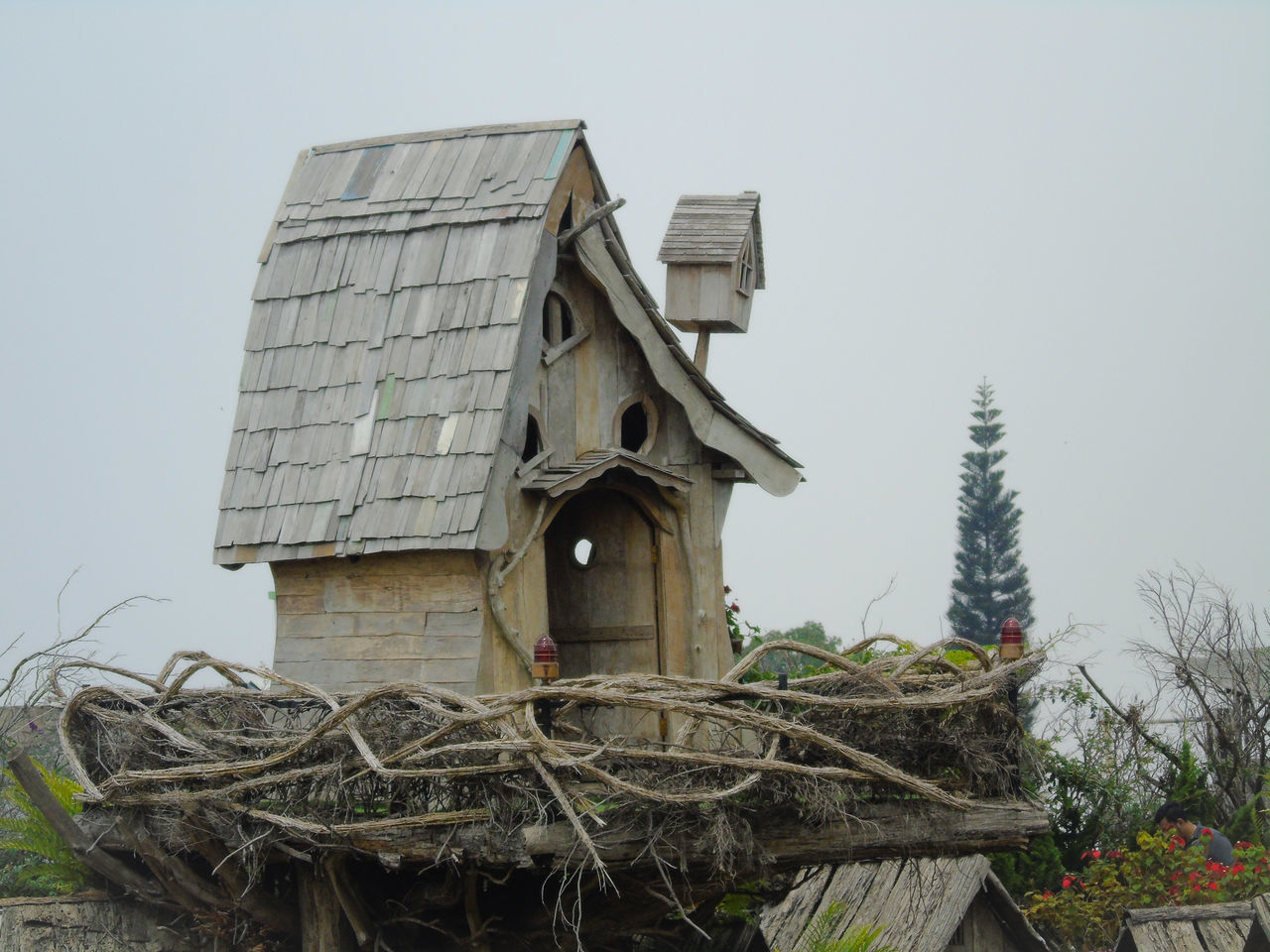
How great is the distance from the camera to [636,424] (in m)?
13.7

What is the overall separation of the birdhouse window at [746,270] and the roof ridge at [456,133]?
1886 millimetres

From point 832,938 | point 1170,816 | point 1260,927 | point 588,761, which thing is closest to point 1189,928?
point 1260,927

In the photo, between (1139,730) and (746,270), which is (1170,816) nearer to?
(1139,730)

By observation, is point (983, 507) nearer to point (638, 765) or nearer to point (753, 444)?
point (753, 444)

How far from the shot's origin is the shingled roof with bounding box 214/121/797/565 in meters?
11.6

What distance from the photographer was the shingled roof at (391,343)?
11.6 m

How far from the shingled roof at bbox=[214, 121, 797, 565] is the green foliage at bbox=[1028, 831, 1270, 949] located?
5.49 metres

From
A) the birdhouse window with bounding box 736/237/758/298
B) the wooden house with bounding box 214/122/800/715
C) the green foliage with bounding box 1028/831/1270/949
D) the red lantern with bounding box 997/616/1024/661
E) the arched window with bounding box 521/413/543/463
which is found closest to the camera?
the red lantern with bounding box 997/616/1024/661

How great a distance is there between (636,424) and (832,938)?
443cm

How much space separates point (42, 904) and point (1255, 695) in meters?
13.0

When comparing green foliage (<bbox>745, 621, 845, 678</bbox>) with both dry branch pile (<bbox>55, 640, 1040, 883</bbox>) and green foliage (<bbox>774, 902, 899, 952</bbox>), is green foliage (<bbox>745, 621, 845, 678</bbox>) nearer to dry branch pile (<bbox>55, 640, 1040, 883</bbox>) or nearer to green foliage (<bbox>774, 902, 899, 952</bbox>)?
green foliage (<bbox>774, 902, 899, 952</bbox>)

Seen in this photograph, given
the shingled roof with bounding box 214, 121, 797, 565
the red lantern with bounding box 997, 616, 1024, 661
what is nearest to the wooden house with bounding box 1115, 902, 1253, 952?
the red lantern with bounding box 997, 616, 1024, 661

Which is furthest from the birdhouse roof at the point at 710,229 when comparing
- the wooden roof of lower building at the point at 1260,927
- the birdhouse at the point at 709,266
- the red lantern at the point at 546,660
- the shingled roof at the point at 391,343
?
the wooden roof of lower building at the point at 1260,927

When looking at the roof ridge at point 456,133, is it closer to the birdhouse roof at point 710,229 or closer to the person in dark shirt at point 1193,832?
the birdhouse roof at point 710,229
